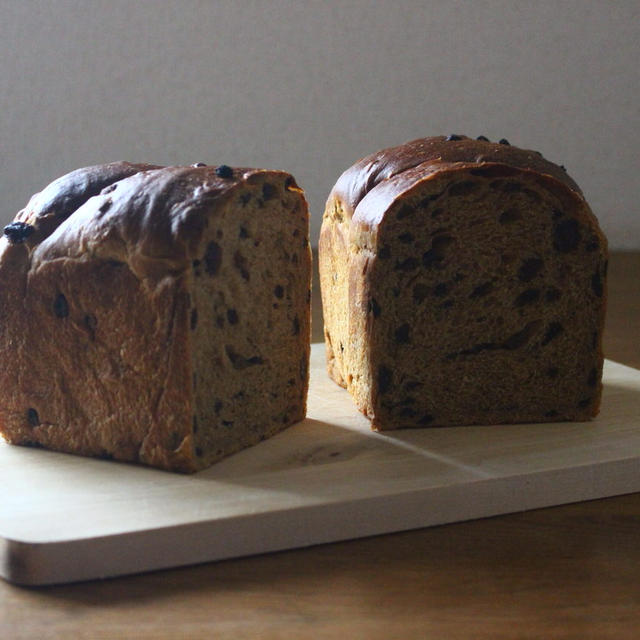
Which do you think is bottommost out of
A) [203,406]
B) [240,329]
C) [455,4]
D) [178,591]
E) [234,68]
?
[178,591]

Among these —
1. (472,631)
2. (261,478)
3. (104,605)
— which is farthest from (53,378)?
(472,631)

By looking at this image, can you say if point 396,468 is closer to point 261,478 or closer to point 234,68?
point 261,478

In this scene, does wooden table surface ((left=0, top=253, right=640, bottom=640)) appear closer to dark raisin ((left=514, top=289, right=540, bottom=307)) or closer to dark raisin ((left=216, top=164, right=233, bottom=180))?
dark raisin ((left=514, top=289, right=540, bottom=307))

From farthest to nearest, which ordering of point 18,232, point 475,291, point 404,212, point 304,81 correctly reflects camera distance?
point 304,81 → point 475,291 → point 404,212 → point 18,232

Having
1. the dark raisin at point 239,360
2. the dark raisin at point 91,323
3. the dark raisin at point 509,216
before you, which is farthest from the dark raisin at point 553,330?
the dark raisin at point 91,323

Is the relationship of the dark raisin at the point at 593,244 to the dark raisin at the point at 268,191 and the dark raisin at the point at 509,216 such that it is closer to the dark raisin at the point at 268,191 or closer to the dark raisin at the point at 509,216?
the dark raisin at the point at 509,216

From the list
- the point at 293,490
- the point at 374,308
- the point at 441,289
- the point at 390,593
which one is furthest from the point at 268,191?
the point at 390,593

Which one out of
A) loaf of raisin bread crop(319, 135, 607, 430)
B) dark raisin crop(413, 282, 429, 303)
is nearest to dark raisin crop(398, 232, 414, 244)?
loaf of raisin bread crop(319, 135, 607, 430)

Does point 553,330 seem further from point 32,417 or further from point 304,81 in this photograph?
point 304,81
